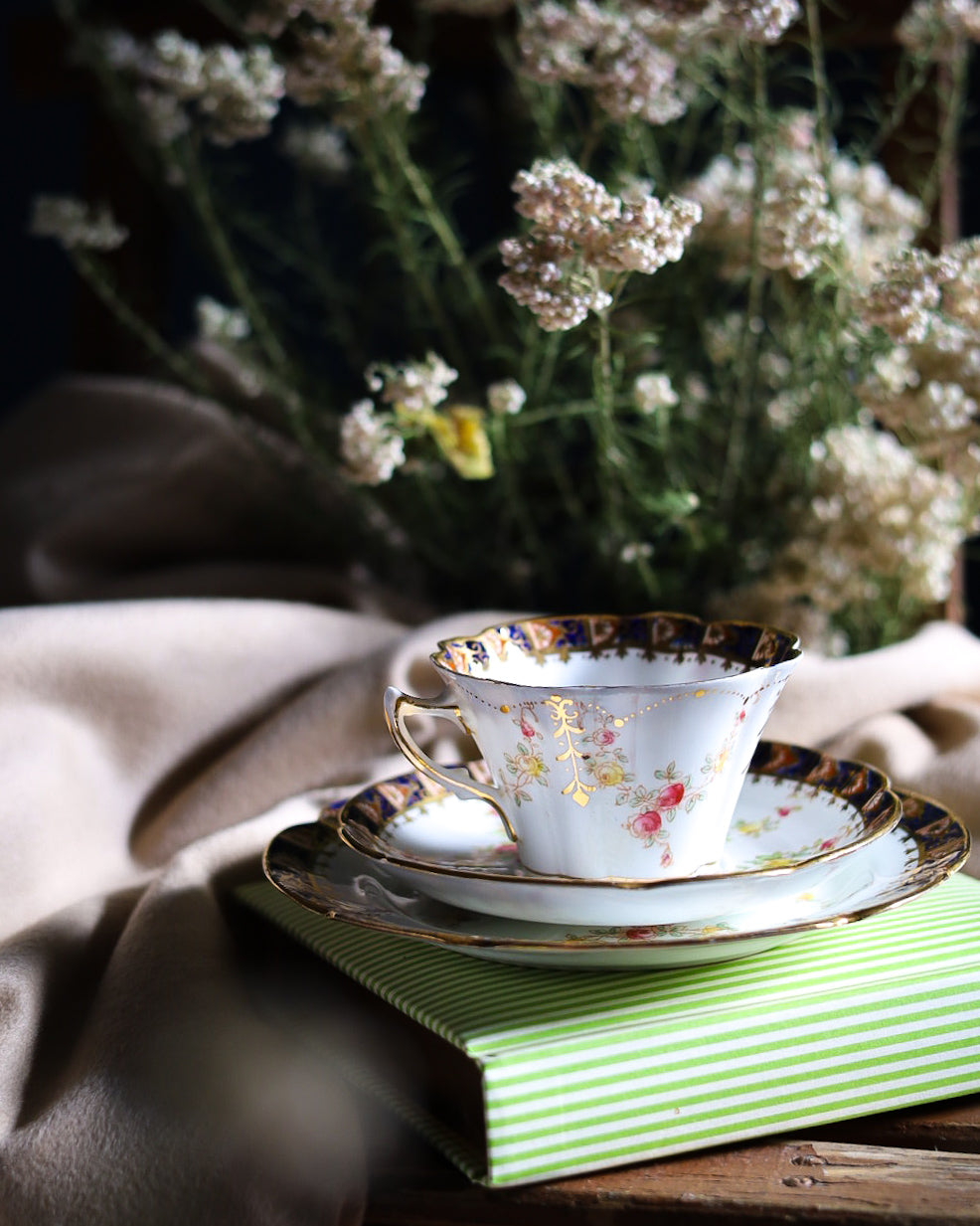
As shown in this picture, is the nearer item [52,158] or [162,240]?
[162,240]

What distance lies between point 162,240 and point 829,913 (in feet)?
4.04

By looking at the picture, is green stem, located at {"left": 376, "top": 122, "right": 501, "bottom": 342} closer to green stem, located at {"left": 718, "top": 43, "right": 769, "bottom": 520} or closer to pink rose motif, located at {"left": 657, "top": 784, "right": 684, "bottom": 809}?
green stem, located at {"left": 718, "top": 43, "right": 769, "bottom": 520}

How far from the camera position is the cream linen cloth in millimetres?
497

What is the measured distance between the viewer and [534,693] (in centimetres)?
53

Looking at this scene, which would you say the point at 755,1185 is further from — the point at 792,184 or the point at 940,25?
the point at 940,25

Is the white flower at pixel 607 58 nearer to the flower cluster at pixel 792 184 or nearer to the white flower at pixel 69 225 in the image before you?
the flower cluster at pixel 792 184

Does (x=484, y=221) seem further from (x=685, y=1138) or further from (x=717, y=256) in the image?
(x=685, y=1138)

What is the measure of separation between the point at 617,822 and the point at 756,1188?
0.15m

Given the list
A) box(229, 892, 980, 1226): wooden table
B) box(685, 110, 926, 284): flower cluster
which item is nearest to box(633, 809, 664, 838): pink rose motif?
box(229, 892, 980, 1226): wooden table

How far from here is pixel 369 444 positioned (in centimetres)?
83

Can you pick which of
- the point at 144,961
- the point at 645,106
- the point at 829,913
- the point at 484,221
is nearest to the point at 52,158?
the point at 484,221

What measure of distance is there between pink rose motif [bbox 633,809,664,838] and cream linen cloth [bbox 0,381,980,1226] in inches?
6.0

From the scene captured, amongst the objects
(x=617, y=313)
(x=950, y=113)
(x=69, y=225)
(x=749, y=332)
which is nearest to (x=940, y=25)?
(x=950, y=113)

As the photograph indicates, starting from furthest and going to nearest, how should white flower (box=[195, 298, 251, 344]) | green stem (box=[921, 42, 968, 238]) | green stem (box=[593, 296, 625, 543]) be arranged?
white flower (box=[195, 298, 251, 344])
green stem (box=[921, 42, 968, 238])
green stem (box=[593, 296, 625, 543])
